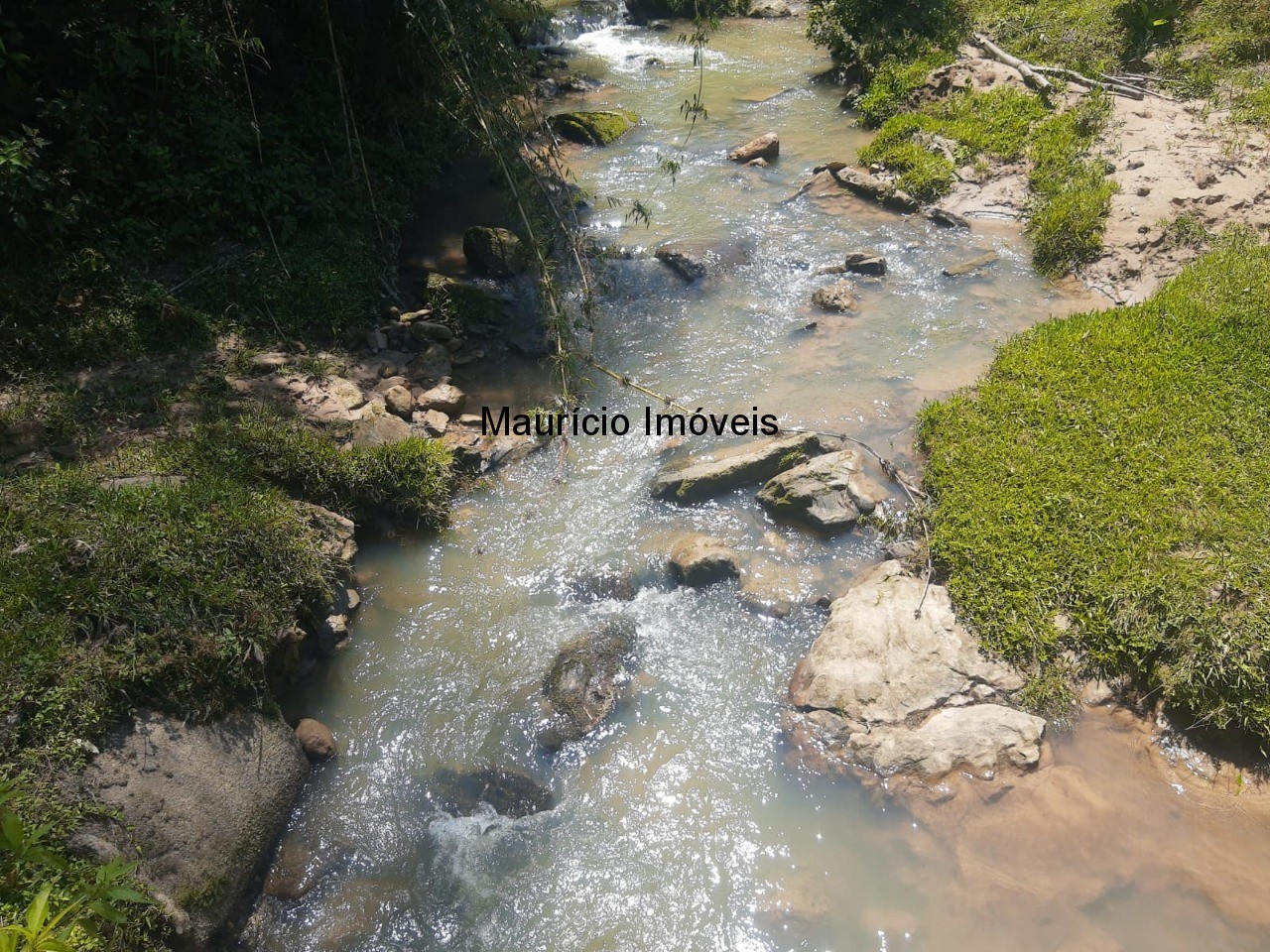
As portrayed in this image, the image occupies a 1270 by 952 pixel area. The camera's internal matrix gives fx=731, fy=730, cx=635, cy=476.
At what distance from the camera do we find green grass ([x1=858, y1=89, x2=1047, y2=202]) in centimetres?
1100

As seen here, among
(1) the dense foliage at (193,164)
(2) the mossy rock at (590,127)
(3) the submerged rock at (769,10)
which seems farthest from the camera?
(3) the submerged rock at (769,10)

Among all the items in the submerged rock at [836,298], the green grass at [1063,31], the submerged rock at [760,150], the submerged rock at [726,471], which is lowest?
the submerged rock at [726,471]

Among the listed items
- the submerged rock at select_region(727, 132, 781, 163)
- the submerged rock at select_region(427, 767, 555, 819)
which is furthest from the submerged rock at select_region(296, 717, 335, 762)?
the submerged rock at select_region(727, 132, 781, 163)

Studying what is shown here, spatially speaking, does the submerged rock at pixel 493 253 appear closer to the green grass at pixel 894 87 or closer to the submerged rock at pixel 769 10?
the green grass at pixel 894 87

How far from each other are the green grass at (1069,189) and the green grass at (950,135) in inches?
15.2

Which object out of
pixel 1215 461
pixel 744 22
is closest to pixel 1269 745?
pixel 1215 461

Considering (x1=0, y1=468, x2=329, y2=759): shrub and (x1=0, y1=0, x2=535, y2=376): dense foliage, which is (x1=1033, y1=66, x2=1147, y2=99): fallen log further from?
(x1=0, y1=468, x2=329, y2=759): shrub

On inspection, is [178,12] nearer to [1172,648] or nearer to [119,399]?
[119,399]

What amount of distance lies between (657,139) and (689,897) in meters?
12.4

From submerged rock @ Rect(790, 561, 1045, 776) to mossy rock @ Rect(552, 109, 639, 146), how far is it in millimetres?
10456

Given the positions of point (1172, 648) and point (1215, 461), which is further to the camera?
point (1215, 461)

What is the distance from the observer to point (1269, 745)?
180 inches

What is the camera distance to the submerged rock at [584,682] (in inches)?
202

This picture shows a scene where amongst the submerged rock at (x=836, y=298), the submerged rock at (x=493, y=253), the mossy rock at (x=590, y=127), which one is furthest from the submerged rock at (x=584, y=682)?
the mossy rock at (x=590, y=127)
